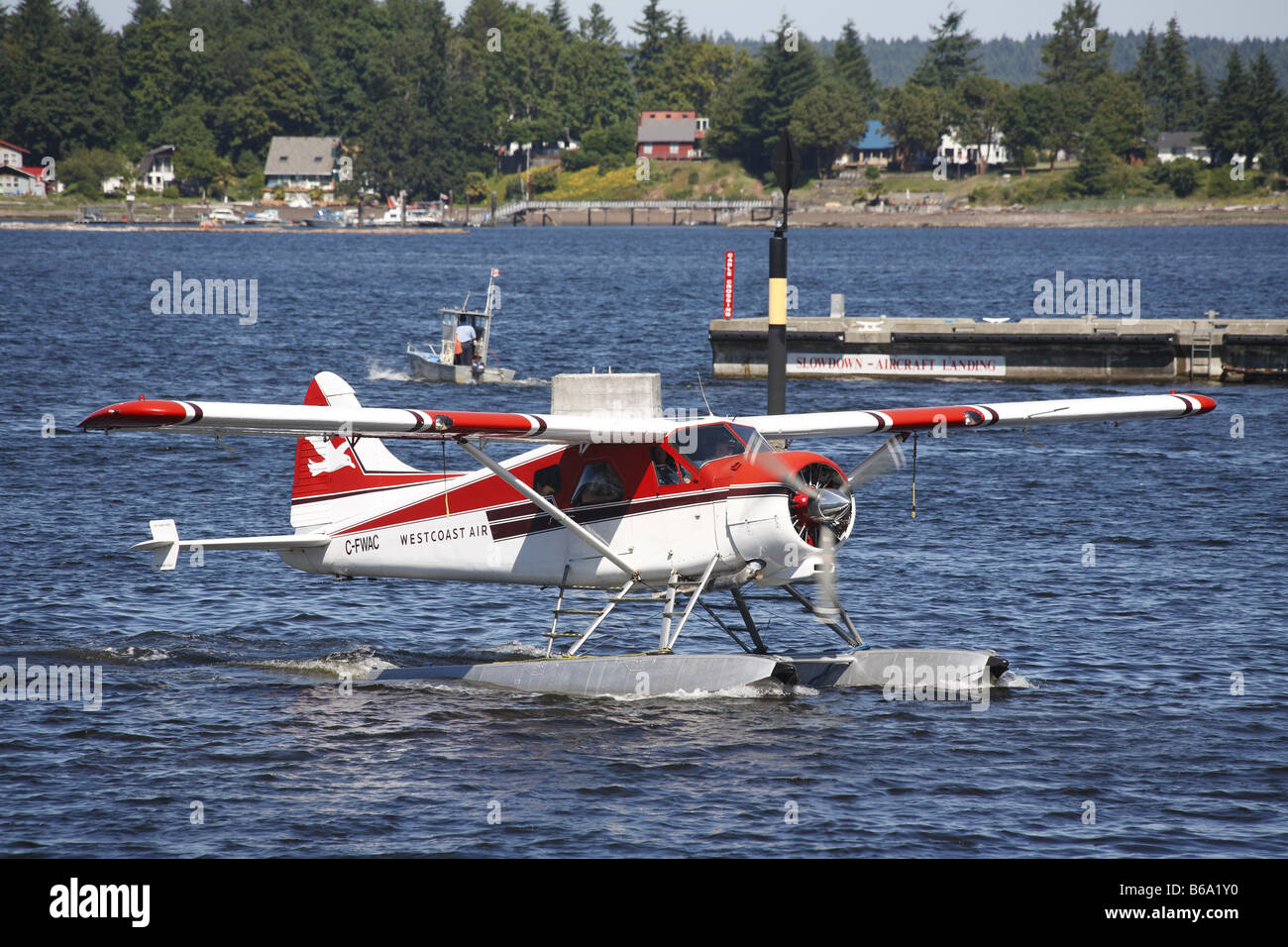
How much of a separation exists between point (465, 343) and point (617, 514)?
28.3 m

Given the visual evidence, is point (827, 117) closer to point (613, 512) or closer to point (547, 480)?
point (547, 480)

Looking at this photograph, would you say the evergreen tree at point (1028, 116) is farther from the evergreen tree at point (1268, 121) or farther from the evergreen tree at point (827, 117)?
the evergreen tree at point (1268, 121)

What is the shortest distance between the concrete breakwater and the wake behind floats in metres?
24.1

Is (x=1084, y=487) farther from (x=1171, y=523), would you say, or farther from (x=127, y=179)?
(x=127, y=179)

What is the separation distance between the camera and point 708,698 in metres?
14.2

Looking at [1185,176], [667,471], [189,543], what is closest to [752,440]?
[667,471]

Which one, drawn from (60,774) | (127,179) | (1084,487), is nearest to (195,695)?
(60,774)

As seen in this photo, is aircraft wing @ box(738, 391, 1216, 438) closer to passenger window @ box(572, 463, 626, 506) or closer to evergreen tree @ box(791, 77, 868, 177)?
passenger window @ box(572, 463, 626, 506)

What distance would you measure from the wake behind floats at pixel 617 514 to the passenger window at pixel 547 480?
0.01m

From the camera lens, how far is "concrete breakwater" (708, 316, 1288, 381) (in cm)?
3825

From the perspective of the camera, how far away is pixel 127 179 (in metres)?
195

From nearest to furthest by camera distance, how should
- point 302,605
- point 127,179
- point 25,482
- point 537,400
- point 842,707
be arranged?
point 842,707 → point 302,605 → point 25,482 → point 537,400 → point 127,179

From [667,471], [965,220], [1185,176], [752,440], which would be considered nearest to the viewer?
[752,440]
